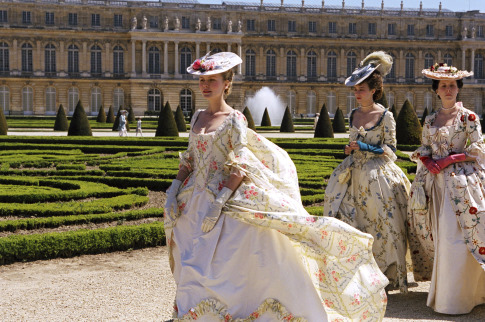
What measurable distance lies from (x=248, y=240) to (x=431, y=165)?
5.06 feet

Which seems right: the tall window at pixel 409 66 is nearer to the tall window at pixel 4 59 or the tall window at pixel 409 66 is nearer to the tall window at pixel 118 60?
the tall window at pixel 118 60

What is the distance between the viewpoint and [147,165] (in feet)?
37.0

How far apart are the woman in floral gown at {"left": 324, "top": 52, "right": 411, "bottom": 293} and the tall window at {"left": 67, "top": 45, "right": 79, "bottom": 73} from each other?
3986 centimetres

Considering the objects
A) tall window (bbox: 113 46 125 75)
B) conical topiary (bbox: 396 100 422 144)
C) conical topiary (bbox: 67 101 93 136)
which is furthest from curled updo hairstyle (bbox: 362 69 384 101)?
tall window (bbox: 113 46 125 75)

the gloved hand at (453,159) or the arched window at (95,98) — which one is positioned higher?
the gloved hand at (453,159)

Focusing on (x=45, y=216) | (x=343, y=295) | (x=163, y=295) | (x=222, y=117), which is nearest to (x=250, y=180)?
(x=222, y=117)

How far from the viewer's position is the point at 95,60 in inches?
1715

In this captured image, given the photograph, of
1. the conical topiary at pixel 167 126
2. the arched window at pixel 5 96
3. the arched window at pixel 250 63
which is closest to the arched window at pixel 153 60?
the arched window at pixel 250 63

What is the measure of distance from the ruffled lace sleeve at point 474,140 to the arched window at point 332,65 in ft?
137

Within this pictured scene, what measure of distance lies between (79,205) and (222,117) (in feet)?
12.9

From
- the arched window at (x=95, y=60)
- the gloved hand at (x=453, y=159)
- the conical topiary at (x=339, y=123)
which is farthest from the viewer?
the arched window at (x=95, y=60)

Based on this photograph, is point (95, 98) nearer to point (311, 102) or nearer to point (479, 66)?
point (311, 102)

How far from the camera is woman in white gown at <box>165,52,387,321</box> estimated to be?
3.55 meters

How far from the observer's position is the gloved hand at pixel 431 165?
4.57m
